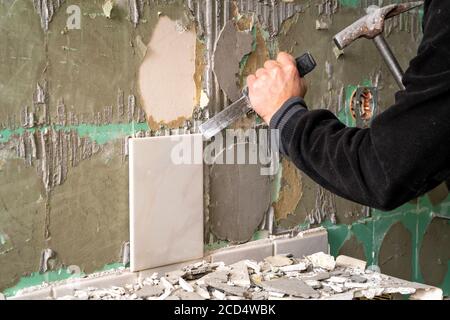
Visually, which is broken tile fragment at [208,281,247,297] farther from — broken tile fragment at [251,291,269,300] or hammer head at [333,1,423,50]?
hammer head at [333,1,423,50]

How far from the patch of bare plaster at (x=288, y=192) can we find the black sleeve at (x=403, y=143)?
716mm

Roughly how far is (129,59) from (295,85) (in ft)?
1.50

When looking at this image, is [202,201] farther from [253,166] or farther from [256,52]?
[256,52]

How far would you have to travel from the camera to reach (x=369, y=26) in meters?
1.52

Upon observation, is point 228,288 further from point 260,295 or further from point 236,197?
point 236,197

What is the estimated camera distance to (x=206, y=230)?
1.53 meters

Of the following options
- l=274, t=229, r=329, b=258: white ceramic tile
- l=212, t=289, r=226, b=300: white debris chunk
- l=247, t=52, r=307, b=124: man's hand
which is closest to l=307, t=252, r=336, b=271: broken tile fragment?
l=274, t=229, r=329, b=258: white ceramic tile

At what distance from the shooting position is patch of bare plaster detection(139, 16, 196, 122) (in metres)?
1.37

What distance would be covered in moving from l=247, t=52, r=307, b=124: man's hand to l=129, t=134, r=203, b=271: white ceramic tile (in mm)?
341

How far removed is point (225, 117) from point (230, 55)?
10.2 inches

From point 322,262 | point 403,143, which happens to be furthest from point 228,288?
point 403,143
